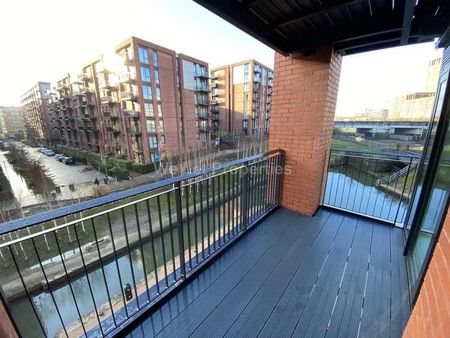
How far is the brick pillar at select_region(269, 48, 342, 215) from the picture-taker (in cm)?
251

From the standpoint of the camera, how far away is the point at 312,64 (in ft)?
8.24

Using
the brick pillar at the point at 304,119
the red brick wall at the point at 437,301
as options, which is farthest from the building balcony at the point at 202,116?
the red brick wall at the point at 437,301

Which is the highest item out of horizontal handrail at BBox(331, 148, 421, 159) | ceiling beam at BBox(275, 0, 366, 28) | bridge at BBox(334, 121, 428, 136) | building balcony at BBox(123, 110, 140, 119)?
ceiling beam at BBox(275, 0, 366, 28)

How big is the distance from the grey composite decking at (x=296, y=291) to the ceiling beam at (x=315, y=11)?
2.42 meters

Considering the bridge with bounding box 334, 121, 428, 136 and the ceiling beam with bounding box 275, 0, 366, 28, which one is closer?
the ceiling beam with bounding box 275, 0, 366, 28

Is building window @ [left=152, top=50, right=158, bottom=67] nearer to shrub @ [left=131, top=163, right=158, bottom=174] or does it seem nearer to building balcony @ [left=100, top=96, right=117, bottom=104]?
building balcony @ [left=100, top=96, right=117, bottom=104]

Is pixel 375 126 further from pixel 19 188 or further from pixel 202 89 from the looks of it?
pixel 202 89

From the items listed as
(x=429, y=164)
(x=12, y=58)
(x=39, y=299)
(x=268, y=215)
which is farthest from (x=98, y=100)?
(x=429, y=164)

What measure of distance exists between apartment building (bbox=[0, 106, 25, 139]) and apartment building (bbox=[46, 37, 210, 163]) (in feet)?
18.4

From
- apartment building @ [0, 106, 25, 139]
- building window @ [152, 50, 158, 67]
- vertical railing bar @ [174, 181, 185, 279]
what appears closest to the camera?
vertical railing bar @ [174, 181, 185, 279]

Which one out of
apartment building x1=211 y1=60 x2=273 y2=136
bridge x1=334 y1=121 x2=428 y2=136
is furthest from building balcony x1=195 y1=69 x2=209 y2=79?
bridge x1=334 y1=121 x2=428 y2=136

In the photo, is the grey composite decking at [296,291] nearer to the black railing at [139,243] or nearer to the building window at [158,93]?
the black railing at [139,243]

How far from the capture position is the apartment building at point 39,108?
2124 cm

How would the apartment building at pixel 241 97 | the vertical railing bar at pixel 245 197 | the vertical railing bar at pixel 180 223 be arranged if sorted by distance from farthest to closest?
1. the apartment building at pixel 241 97
2. the vertical railing bar at pixel 245 197
3. the vertical railing bar at pixel 180 223
